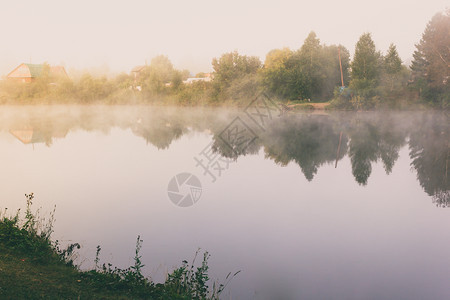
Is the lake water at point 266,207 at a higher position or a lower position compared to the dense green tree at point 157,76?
lower

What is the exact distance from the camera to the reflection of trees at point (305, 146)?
1784 centimetres

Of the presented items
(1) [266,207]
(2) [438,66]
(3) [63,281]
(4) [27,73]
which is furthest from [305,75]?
(4) [27,73]

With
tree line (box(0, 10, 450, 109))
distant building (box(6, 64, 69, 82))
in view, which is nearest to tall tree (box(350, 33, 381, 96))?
tree line (box(0, 10, 450, 109))

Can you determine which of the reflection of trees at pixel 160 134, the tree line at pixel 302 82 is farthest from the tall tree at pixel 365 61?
the reflection of trees at pixel 160 134

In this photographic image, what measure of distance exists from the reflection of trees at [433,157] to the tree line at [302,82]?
34.5 feet

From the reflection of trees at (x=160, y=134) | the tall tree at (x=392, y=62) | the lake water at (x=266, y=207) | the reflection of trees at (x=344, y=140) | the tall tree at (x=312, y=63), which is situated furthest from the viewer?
the tall tree at (x=312, y=63)

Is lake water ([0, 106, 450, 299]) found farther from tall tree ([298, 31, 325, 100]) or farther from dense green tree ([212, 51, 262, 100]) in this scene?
dense green tree ([212, 51, 262, 100])

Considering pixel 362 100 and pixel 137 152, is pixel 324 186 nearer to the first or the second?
pixel 137 152

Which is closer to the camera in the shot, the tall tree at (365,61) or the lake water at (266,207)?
the lake water at (266,207)

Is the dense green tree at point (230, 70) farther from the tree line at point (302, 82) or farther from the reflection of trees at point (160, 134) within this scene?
the reflection of trees at point (160, 134)

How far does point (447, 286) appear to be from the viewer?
6.57 metres

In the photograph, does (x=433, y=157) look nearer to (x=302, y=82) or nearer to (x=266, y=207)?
(x=266, y=207)

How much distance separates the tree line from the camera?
4044 cm

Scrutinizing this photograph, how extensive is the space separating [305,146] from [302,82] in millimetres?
29502
